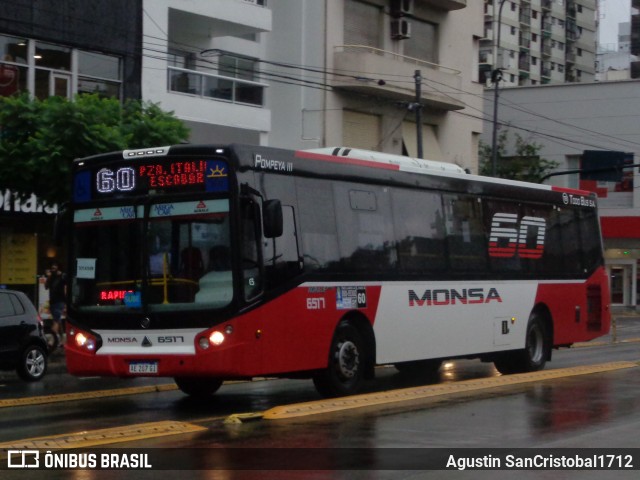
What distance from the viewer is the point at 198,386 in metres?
16.2

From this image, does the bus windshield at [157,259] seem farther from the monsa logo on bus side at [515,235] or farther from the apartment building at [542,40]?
the apartment building at [542,40]

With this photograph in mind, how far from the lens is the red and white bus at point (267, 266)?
1391 centimetres

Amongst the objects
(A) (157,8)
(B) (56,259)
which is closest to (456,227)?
(B) (56,259)

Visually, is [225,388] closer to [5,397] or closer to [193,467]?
[5,397]

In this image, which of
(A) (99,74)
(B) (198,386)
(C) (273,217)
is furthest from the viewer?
(A) (99,74)

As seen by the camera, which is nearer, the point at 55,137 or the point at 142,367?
the point at 142,367

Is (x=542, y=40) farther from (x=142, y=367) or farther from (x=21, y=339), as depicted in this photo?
(x=142, y=367)

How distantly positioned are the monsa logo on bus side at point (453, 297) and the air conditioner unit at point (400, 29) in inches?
874

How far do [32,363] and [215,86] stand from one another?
46.9ft

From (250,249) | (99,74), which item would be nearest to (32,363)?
(250,249)

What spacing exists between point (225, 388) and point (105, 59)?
45.6 feet

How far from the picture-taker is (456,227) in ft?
60.5

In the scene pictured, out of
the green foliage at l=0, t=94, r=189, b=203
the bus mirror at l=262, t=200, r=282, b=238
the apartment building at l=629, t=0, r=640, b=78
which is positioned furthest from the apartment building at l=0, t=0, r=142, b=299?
the apartment building at l=629, t=0, r=640, b=78

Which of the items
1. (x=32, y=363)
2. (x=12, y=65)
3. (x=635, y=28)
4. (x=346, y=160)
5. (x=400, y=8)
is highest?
(x=635, y=28)
